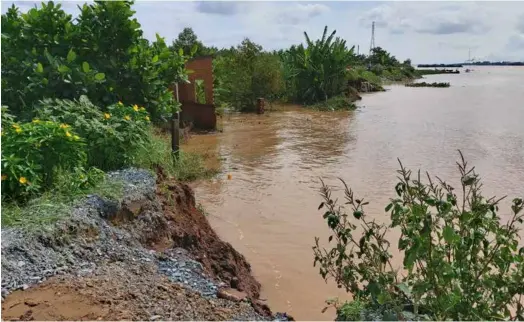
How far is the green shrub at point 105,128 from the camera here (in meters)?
5.56

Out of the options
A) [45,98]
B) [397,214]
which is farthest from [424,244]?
[45,98]

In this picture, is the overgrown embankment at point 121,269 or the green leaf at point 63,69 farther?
the green leaf at point 63,69

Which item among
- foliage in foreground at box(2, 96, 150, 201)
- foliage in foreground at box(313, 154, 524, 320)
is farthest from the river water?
foliage in foreground at box(313, 154, 524, 320)

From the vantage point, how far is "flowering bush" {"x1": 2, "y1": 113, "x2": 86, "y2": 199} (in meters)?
4.16

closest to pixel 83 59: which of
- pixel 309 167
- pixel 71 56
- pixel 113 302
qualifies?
pixel 71 56

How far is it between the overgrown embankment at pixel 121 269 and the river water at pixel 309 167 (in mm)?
872

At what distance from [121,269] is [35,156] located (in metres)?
1.53

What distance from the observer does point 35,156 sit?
4387 millimetres

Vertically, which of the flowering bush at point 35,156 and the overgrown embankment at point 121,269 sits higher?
the flowering bush at point 35,156

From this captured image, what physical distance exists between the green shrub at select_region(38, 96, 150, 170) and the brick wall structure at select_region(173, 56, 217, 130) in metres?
8.48

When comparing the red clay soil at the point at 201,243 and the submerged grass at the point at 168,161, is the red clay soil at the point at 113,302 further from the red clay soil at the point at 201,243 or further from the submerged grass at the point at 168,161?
the submerged grass at the point at 168,161

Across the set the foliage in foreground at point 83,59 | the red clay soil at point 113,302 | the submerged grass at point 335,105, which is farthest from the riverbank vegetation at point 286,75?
the red clay soil at point 113,302

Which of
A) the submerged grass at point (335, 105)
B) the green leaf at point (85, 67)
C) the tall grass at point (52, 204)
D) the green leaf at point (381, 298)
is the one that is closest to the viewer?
the green leaf at point (381, 298)

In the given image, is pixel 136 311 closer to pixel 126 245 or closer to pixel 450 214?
pixel 126 245
